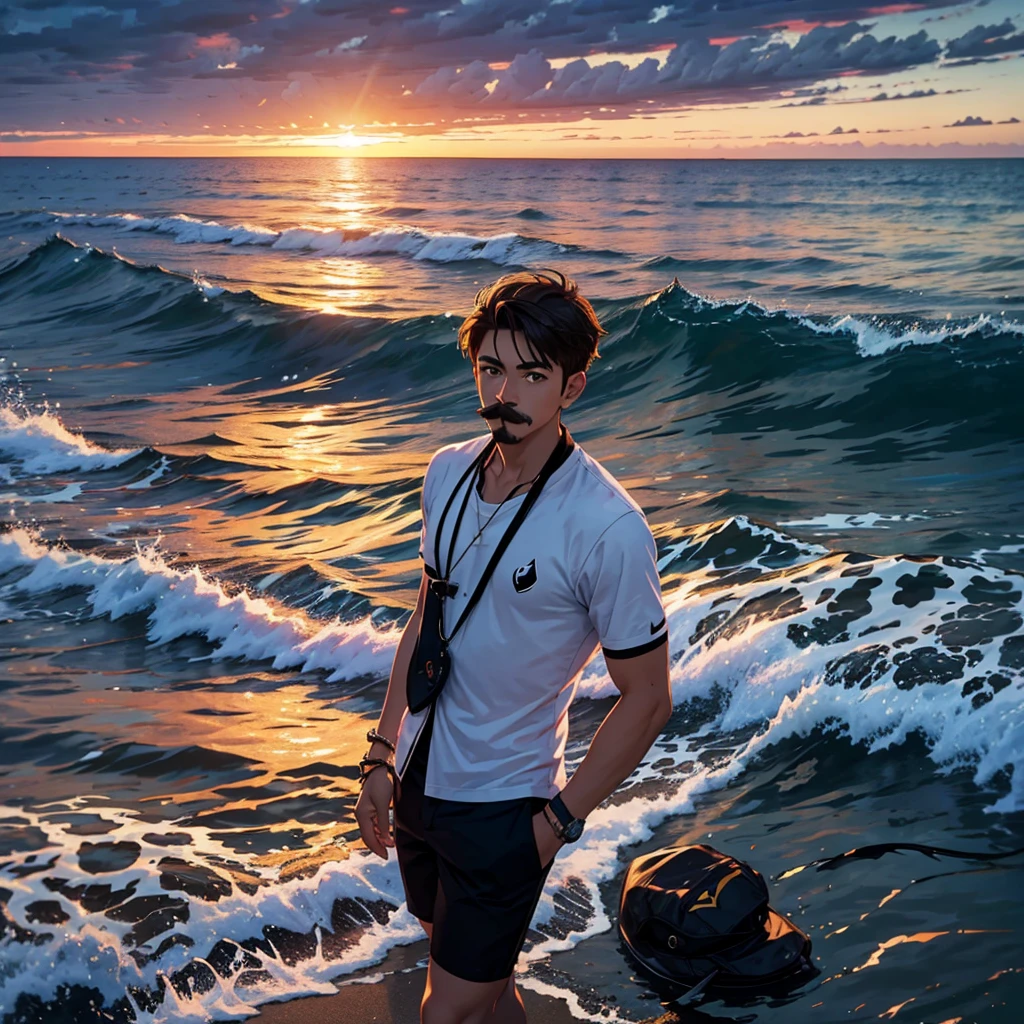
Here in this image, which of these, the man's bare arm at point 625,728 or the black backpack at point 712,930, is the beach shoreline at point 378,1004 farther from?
the man's bare arm at point 625,728

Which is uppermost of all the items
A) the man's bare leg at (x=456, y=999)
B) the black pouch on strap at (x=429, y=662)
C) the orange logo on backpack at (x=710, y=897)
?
the black pouch on strap at (x=429, y=662)

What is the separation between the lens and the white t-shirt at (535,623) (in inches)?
79.8

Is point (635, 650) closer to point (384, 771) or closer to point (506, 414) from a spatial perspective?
point (506, 414)

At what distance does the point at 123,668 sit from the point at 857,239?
3502 centimetres

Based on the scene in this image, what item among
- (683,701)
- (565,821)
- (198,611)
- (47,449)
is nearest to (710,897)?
(565,821)

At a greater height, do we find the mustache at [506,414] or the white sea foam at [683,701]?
the mustache at [506,414]

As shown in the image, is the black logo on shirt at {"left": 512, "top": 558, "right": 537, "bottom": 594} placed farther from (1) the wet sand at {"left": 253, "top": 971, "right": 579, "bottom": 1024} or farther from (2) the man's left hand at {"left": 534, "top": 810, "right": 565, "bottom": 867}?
(1) the wet sand at {"left": 253, "top": 971, "right": 579, "bottom": 1024}

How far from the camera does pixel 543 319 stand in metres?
2.09

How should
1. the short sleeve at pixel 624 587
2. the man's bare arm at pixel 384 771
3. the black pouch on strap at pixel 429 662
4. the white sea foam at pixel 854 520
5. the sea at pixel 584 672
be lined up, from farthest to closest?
1. the white sea foam at pixel 854 520
2. the sea at pixel 584 672
3. the man's bare arm at pixel 384 771
4. the black pouch on strap at pixel 429 662
5. the short sleeve at pixel 624 587

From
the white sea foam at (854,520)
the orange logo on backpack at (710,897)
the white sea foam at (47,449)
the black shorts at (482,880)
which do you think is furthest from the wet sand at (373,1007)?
the white sea foam at (47,449)

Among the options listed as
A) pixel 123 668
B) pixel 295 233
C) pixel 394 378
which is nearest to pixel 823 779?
pixel 123 668

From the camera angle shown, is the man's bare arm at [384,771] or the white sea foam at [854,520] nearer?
the man's bare arm at [384,771]

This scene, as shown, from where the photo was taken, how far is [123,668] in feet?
24.8

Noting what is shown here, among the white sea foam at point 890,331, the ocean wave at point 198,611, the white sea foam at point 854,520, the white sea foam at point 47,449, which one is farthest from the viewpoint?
the white sea foam at point 890,331
